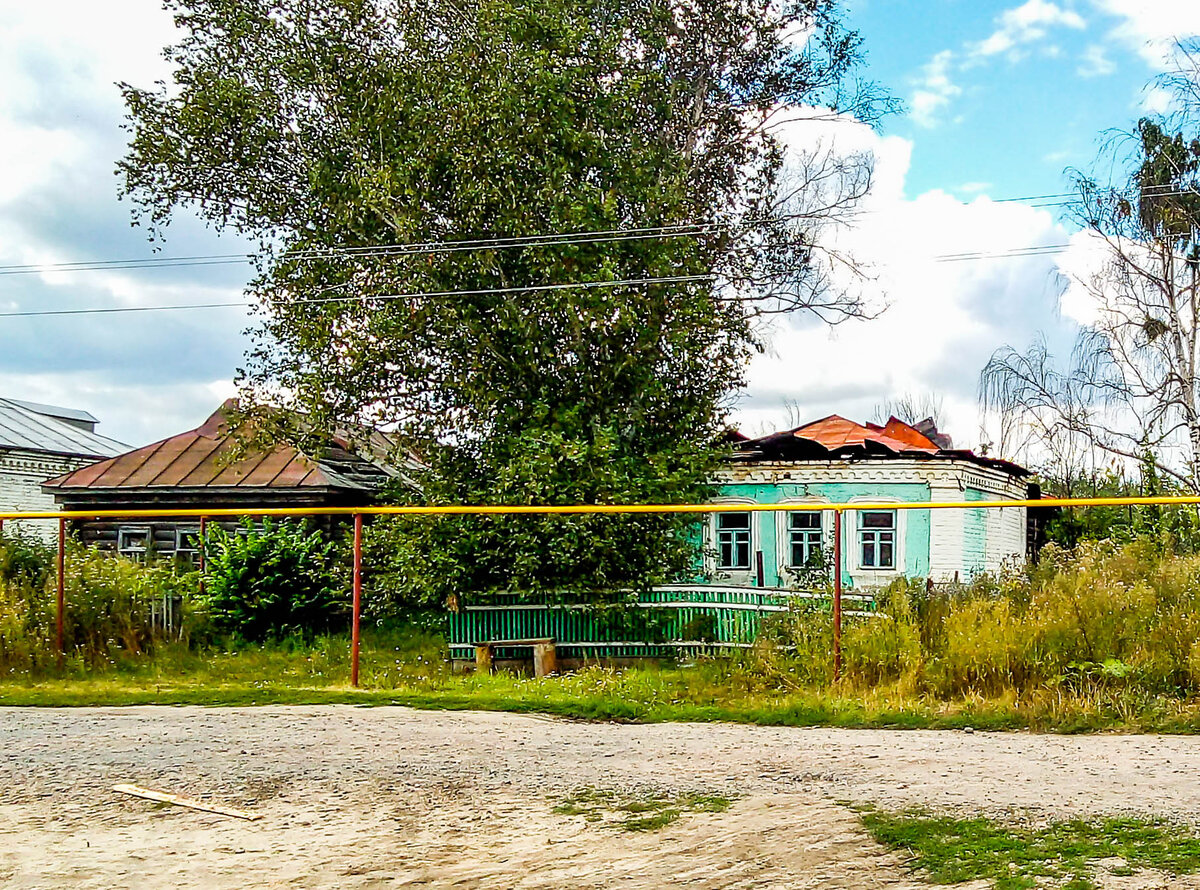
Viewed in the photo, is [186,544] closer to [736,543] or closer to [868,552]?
[736,543]

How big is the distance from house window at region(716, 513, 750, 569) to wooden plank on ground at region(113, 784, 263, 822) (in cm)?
1567

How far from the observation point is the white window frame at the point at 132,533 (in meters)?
20.0

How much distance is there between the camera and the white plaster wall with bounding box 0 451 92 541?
1044 inches

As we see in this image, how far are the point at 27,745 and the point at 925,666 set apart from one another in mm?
7231

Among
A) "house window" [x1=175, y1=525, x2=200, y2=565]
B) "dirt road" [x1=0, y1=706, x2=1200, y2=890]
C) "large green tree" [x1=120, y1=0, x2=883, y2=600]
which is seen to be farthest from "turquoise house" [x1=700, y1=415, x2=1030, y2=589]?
"dirt road" [x1=0, y1=706, x2=1200, y2=890]

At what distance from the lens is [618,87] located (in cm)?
1717

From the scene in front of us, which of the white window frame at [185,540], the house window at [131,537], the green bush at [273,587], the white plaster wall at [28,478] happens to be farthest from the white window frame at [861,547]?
the white plaster wall at [28,478]

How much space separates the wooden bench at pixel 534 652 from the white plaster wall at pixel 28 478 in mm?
15881

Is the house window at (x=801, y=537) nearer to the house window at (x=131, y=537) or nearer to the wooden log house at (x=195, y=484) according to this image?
the wooden log house at (x=195, y=484)

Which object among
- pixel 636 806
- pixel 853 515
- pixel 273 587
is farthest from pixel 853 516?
pixel 636 806

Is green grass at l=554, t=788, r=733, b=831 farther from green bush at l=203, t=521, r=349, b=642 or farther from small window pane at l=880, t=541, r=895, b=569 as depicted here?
small window pane at l=880, t=541, r=895, b=569

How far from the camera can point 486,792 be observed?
684 cm

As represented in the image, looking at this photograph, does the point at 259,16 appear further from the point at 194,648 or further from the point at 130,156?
the point at 194,648

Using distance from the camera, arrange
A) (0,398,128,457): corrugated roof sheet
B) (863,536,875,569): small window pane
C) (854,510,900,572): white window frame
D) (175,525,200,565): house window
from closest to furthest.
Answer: (175,525,200,565): house window
(854,510,900,572): white window frame
(863,536,875,569): small window pane
(0,398,128,457): corrugated roof sheet
